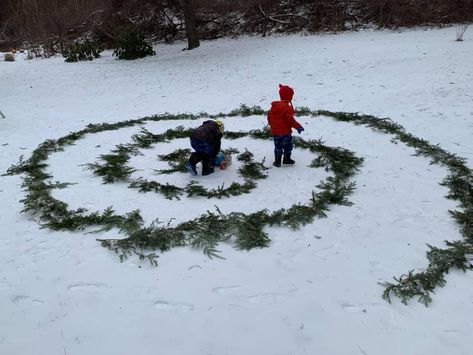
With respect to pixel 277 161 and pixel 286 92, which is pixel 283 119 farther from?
pixel 277 161

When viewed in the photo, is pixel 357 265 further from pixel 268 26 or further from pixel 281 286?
pixel 268 26

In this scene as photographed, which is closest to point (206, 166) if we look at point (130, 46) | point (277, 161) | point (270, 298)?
point (277, 161)

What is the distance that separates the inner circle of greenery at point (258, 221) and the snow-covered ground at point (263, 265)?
14 centimetres

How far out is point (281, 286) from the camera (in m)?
3.99

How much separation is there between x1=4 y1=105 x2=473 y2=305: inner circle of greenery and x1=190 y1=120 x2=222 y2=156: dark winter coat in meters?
1.40

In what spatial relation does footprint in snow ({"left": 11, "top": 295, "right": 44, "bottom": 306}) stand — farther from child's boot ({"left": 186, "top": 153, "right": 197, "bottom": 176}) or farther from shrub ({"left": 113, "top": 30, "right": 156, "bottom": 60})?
shrub ({"left": 113, "top": 30, "right": 156, "bottom": 60})

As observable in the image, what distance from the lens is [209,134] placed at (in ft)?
21.0

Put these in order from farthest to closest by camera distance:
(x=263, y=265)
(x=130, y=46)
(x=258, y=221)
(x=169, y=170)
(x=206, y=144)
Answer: (x=130, y=46), (x=169, y=170), (x=206, y=144), (x=258, y=221), (x=263, y=265)

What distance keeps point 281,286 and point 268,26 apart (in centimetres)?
2004

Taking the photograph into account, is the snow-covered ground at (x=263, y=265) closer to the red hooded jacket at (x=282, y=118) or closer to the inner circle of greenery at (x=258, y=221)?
the inner circle of greenery at (x=258, y=221)

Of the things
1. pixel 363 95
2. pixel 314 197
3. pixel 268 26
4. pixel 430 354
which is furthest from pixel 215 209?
pixel 268 26

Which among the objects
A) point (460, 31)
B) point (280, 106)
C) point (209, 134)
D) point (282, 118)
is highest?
point (460, 31)

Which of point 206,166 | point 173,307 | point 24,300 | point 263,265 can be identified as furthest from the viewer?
point 206,166

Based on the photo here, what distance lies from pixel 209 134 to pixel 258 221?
76.2 inches
